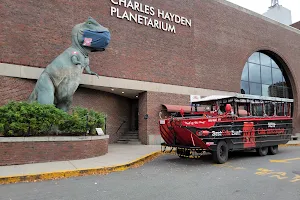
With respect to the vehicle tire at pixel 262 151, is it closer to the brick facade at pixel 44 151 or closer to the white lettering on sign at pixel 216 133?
the white lettering on sign at pixel 216 133

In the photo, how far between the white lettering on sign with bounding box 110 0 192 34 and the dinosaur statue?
5.47 m

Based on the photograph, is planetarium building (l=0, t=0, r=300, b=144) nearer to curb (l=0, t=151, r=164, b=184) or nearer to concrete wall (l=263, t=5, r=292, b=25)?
curb (l=0, t=151, r=164, b=184)

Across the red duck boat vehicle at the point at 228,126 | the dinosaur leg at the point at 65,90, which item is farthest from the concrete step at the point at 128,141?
the dinosaur leg at the point at 65,90

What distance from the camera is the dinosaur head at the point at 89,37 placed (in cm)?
1107

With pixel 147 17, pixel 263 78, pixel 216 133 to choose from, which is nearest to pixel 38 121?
pixel 216 133

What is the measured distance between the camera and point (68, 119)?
976 cm

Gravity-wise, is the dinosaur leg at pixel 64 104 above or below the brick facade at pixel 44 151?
above

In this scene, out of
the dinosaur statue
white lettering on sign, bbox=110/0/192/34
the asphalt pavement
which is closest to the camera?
the asphalt pavement

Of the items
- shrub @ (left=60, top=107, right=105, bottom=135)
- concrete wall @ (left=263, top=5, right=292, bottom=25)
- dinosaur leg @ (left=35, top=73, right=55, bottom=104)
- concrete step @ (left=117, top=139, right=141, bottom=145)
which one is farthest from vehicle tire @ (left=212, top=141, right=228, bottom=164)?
concrete wall @ (left=263, top=5, right=292, bottom=25)

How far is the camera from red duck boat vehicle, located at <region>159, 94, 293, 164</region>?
30.6 ft

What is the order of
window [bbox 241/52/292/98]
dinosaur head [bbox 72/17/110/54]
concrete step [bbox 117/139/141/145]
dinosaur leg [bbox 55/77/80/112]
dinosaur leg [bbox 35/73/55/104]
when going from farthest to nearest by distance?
window [bbox 241/52/292/98]
concrete step [bbox 117/139/141/145]
dinosaur head [bbox 72/17/110/54]
dinosaur leg [bbox 55/77/80/112]
dinosaur leg [bbox 35/73/55/104]

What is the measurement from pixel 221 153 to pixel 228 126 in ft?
3.55

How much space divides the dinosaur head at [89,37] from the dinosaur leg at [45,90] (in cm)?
199

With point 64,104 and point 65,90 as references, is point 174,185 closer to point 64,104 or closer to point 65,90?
point 65,90
